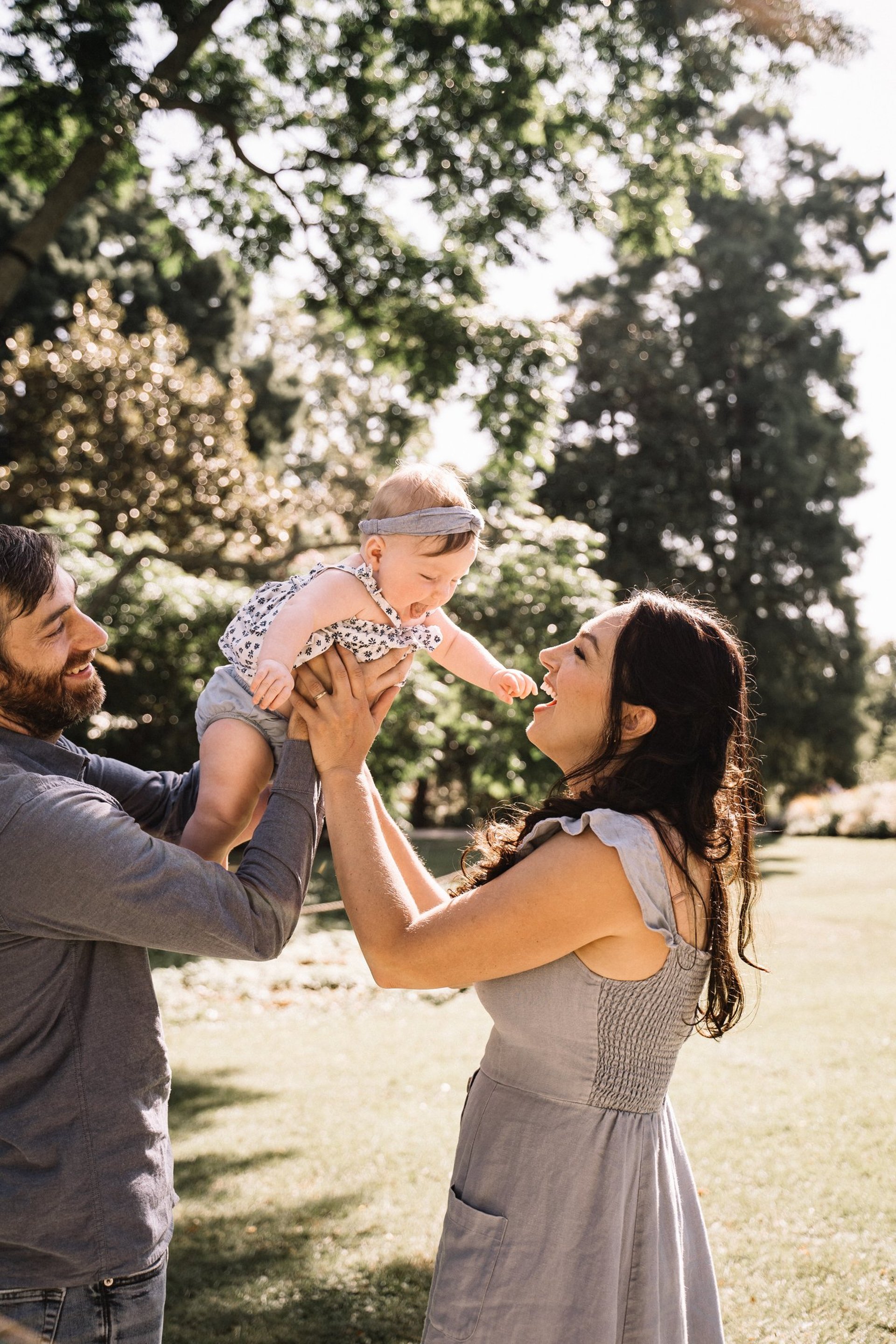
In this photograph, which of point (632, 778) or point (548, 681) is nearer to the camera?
point (632, 778)

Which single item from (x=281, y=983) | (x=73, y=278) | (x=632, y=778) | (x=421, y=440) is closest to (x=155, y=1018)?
(x=632, y=778)

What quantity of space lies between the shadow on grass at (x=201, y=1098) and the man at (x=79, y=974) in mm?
5756

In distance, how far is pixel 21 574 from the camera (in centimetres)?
196

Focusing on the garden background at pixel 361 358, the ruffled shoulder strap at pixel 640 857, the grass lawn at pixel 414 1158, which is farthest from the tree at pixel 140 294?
the ruffled shoulder strap at pixel 640 857

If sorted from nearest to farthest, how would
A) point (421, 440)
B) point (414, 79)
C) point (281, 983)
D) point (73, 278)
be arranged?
1. point (414, 79)
2. point (421, 440)
3. point (281, 983)
4. point (73, 278)

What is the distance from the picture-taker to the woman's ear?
2.22 meters

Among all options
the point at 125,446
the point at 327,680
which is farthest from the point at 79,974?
the point at 125,446

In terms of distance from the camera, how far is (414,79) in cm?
787

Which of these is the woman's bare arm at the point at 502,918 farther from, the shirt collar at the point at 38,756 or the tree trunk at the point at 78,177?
the tree trunk at the point at 78,177

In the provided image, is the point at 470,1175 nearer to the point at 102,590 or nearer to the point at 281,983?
the point at 102,590

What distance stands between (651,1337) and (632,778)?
3.57ft

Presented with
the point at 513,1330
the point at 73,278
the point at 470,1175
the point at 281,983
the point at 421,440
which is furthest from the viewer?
the point at 73,278

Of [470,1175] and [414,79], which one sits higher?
[414,79]

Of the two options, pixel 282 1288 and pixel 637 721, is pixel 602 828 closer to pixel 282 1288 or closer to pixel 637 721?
pixel 637 721
